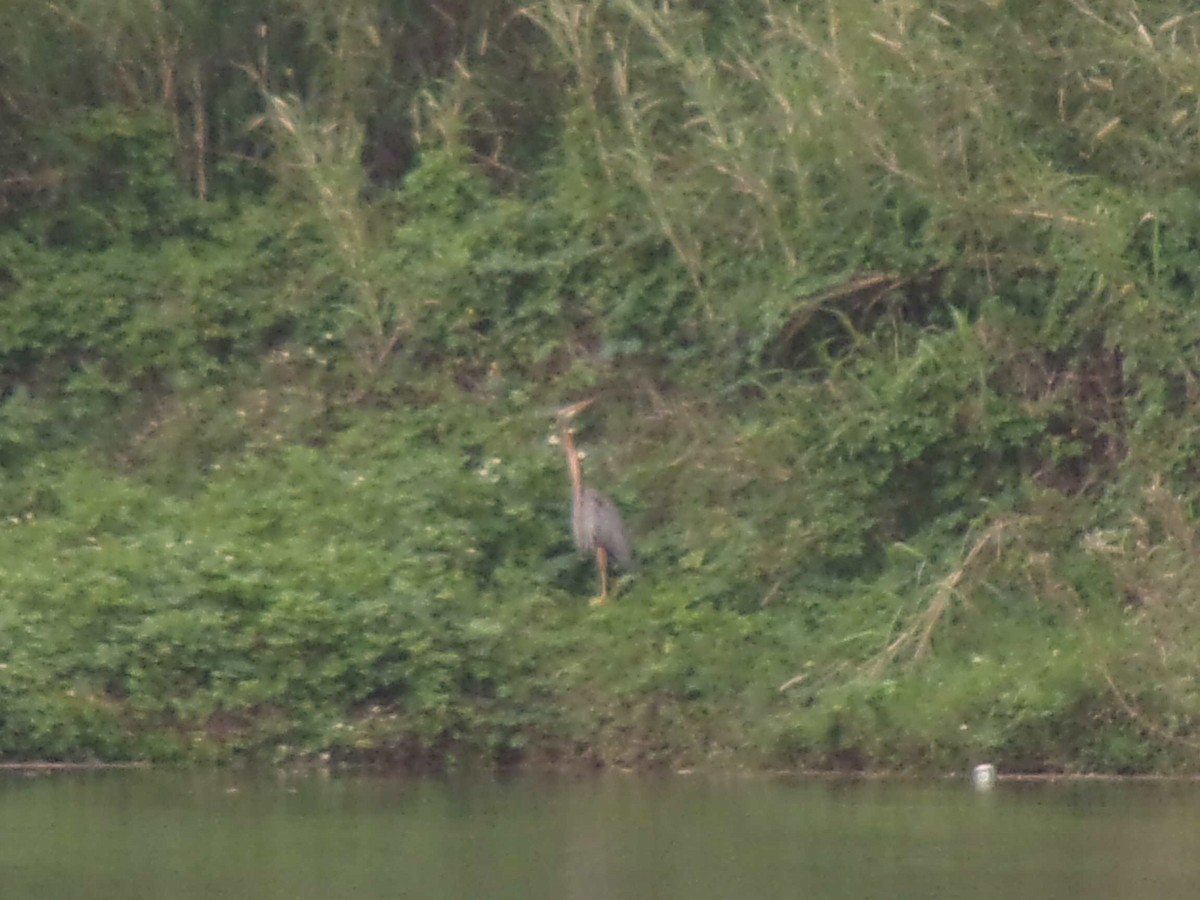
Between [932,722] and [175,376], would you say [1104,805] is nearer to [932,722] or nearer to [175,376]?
[932,722]

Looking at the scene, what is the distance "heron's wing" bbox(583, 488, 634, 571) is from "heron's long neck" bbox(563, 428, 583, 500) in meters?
0.16

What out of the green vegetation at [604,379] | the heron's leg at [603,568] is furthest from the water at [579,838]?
the heron's leg at [603,568]

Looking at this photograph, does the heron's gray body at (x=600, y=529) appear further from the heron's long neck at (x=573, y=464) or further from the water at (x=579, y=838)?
the water at (x=579, y=838)

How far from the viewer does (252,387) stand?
47.8ft

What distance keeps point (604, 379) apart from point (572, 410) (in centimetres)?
61

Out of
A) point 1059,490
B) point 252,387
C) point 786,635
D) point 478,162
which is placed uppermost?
point 478,162

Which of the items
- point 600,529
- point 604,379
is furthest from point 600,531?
point 604,379

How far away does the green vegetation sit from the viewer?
37.5ft

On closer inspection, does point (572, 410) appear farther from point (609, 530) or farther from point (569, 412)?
point (609, 530)

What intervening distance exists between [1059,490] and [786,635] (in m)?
1.93

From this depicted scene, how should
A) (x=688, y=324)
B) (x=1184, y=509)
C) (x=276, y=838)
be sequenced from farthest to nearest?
(x=688, y=324)
(x=1184, y=509)
(x=276, y=838)

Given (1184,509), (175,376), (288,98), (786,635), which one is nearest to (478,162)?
(288,98)

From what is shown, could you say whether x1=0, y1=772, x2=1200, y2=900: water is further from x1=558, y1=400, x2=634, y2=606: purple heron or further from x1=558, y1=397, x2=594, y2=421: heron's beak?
x1=558, y1=397, x2=594, y2=421: heron's beak

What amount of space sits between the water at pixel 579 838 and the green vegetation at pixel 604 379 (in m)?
0.61
